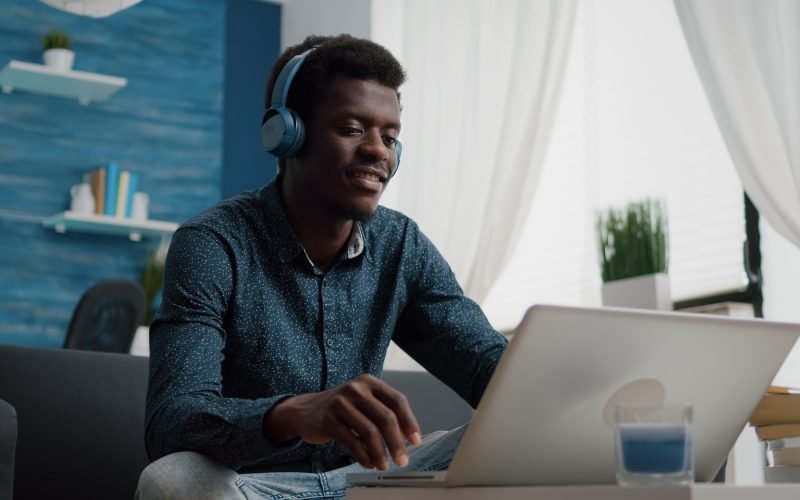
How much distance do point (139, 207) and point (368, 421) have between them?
4.18m

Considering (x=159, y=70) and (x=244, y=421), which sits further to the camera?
(x=159, y=70)

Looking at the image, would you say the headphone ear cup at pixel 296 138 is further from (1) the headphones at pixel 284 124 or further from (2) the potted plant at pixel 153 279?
(2) the potted plant at pixel 153 279

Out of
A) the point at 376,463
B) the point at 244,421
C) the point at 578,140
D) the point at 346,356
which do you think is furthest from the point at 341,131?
the point at 578,140

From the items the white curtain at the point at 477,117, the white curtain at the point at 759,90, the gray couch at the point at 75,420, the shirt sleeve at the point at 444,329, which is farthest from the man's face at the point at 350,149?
the white curtain at the point at 477,117

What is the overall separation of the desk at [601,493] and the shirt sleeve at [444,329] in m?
0.55

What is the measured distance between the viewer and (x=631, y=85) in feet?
11.6

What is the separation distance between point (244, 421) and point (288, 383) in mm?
410

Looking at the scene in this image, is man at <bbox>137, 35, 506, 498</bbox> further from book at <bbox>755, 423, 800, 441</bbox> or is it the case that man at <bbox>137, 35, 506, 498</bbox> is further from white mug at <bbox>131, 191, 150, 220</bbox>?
white mug at <bbox>131, 191, 150, 220</bbox>

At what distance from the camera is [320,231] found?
1.80 meters

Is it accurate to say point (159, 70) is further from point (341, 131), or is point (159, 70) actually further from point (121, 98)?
point (341, 131)

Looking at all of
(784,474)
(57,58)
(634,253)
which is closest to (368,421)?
(784,474)

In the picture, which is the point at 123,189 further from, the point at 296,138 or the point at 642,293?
the point at 296,138

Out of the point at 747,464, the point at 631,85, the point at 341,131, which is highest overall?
the point at 631,85

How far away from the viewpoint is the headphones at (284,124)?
5.81ft
